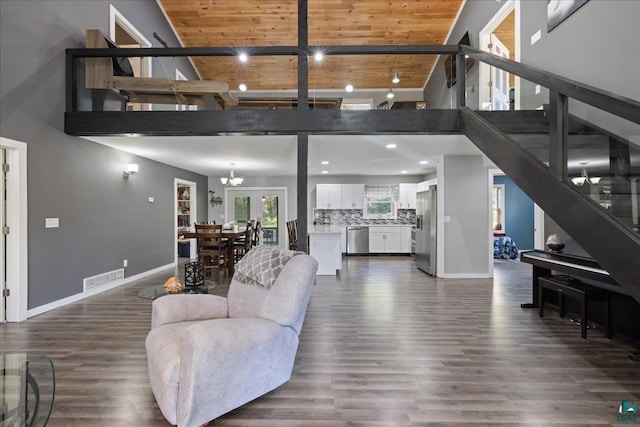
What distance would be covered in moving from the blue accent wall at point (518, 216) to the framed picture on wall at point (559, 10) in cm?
638

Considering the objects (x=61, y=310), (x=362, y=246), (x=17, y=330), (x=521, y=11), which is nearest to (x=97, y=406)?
(x=17, y=330)

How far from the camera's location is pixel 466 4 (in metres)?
6.38

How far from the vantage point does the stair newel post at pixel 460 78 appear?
14.5 feet

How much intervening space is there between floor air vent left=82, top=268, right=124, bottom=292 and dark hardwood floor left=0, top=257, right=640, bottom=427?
43cm

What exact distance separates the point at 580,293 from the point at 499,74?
8.32 ft

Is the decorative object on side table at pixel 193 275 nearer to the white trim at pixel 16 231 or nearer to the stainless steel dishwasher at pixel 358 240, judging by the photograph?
the white trim at pixel 16 231

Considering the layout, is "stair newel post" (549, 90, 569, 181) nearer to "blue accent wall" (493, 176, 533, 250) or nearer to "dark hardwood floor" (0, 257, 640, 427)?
"dark hardwood floor" (0, 257, 640, 427)

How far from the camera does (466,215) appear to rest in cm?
621

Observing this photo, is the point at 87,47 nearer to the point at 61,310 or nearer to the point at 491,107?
the point at 61,310

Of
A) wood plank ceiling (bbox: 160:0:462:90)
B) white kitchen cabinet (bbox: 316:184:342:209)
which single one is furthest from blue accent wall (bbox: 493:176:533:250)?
white kitchen cabinet (bbox: 316:184:342:209)

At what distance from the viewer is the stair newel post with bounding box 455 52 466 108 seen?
4.41 m

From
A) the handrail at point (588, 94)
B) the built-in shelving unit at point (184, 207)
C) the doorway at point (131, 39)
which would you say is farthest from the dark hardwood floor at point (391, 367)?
the built-in shelving unit at point (184, 207)

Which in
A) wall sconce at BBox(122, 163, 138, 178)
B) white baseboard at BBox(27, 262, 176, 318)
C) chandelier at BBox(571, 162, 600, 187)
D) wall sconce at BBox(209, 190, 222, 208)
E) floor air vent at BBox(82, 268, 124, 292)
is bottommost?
white baseboard at BBox(27, 262, 176, 318)

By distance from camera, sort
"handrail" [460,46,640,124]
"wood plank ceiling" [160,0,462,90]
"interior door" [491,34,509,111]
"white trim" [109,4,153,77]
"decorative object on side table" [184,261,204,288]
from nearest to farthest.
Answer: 1. "handrail" [460,46,640,124]
2. "decorative object on side table" [184,261,204,288]
3. "interior door" [491,34,509,111]
4. "white trim" [109,4,153,77]
5. "wood plank ceiling" [160,0,462,90]
